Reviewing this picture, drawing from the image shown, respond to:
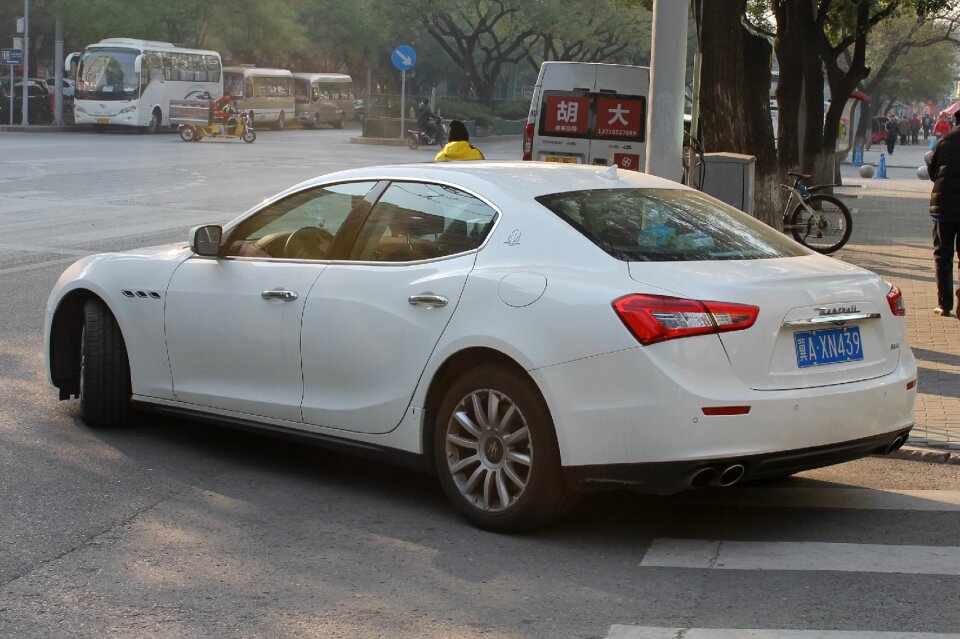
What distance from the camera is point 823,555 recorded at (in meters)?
5.14

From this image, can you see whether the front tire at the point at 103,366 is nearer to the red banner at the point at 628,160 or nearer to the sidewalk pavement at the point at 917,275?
the sidewalk pavement at the point at 917,275

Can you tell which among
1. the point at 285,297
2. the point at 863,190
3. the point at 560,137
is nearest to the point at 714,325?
the point at 285,297

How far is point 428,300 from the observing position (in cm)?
557

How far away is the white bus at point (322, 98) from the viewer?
65.9 m

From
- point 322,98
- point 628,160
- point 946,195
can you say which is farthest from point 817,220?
point 322,98

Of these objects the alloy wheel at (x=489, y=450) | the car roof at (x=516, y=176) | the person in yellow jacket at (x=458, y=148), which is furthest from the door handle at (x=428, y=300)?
the person in yellow jacket at (x=458, y=148)

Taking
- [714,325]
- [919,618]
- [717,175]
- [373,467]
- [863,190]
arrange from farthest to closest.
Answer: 1. [863,190]
2. [717,175]
3. [373,467]
4. [714,325]
5. [919,618]

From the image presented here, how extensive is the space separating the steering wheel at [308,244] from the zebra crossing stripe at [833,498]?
74.5 inches

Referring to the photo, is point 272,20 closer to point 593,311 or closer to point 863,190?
point 863,190

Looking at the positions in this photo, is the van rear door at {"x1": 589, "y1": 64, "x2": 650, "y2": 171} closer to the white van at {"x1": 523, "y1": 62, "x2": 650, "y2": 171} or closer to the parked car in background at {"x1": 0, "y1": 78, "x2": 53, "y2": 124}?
the white van at {"x1": 523, "y1": 62, "x2": 650, "y2": 171}

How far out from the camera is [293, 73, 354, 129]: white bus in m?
65.9

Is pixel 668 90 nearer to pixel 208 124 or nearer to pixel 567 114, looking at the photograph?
pixel 567 114

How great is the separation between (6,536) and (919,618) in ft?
10.6

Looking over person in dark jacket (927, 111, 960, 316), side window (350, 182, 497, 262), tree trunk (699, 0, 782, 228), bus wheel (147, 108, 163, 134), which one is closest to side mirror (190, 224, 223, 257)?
side window (350, 182, 497, 262)
